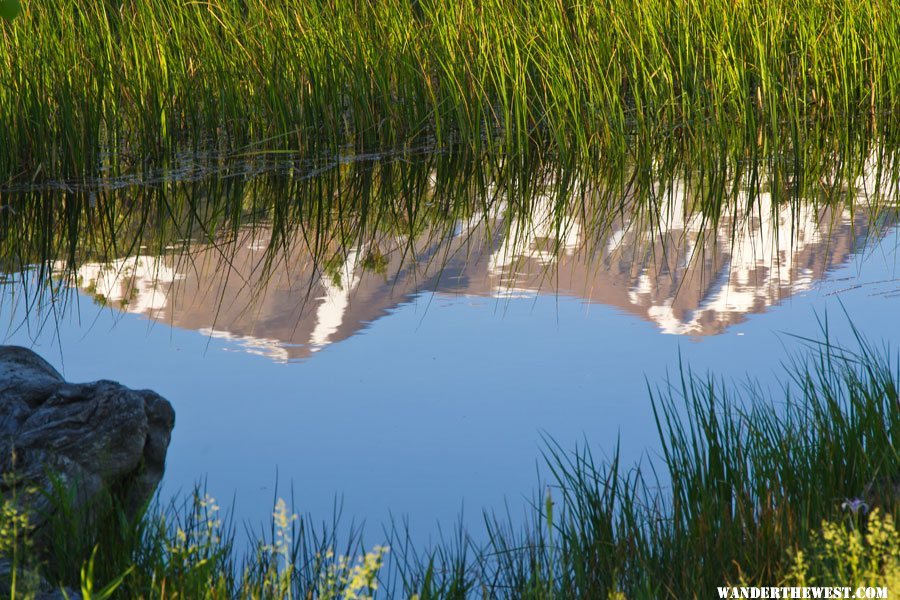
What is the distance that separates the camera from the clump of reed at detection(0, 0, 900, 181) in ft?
18.9

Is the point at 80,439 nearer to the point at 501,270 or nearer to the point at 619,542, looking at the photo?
the point at 619,542

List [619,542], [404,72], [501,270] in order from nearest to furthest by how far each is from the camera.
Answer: [619,542]
[501,270]
[404,72]

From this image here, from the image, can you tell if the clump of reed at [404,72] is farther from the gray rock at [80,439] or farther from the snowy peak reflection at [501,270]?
the gray rock at [80,439]

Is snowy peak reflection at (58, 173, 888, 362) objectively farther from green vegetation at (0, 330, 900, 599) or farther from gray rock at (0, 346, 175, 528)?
green vegetation at (0, 330, 900, 599)

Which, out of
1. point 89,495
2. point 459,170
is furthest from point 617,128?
point 89,495

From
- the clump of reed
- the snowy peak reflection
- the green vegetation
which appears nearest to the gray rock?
the green vegetation

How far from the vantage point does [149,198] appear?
5508mm

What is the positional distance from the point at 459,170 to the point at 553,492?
12.4 feet

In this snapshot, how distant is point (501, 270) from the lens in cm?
435

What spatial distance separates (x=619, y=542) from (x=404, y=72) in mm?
4560

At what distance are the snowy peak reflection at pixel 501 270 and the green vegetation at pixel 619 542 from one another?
1.19 m

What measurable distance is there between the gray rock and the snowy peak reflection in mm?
1054

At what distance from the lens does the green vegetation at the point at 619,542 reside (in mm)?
1886

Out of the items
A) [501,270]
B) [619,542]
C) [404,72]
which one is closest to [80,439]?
[619,542]
